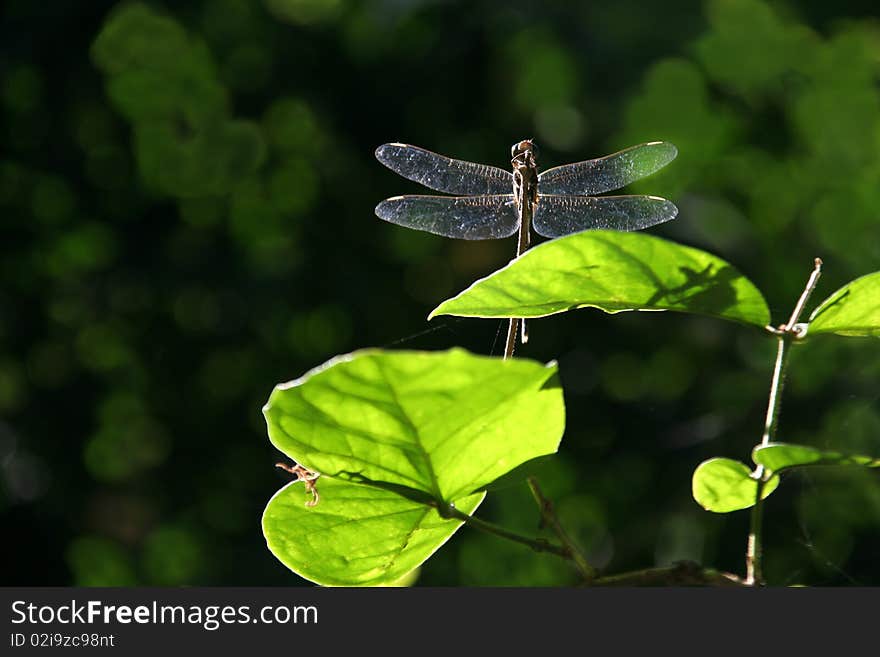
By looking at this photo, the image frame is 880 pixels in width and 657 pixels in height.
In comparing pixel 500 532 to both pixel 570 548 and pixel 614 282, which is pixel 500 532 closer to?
pixel 570 548

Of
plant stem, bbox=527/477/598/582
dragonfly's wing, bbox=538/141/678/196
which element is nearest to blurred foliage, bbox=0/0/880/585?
dragonfly's wing, bbox=538/141/678/196

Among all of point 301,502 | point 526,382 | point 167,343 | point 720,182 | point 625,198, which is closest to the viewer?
point 526,382

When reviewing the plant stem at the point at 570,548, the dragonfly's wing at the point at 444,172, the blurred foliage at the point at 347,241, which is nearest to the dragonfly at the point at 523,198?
the dragonfly's wing at the point at 444,172

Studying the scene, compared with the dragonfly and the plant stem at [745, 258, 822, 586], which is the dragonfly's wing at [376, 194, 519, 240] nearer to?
the dragonfly

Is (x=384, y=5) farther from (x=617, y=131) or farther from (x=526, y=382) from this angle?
(x=526, y=382)

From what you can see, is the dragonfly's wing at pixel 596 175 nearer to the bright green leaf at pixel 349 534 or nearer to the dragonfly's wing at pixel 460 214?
the dragonfly's wing at pixel 460 214

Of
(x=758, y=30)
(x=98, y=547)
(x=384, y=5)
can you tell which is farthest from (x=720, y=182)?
(x=98, y=547)
